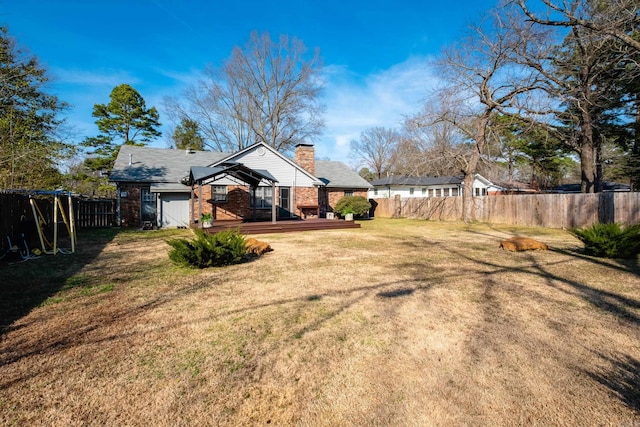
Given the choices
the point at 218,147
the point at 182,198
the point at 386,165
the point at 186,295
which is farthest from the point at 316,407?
the point at 386,165

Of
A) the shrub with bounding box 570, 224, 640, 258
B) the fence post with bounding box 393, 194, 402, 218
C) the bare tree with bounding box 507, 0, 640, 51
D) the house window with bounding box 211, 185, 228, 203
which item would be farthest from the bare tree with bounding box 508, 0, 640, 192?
the house window with bounding box 211, 185, 228, 203

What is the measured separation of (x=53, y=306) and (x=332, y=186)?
1866 cm

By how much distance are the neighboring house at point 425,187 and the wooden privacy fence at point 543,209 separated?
421 inches

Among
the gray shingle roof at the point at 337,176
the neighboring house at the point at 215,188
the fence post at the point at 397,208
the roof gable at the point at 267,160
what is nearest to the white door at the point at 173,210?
the neighboring house at the point at 215,188

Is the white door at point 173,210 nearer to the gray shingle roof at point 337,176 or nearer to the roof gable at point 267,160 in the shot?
the roof gable at point 267,160

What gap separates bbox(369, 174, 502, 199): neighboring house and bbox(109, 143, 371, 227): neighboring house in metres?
16.8

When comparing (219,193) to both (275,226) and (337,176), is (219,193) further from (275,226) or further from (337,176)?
(337,176)

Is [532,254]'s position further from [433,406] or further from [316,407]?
[316,407]

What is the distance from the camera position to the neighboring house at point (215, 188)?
16.4 m

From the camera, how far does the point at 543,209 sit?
16.1 meters

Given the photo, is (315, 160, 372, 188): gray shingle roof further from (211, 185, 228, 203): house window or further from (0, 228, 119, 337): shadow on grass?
(0, 228, 119, 337): shadow on grass

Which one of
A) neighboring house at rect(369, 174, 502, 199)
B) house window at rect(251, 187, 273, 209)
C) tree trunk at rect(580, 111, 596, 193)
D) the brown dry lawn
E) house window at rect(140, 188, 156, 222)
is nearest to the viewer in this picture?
the brown dry lawn

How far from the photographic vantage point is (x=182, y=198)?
55.4 feet

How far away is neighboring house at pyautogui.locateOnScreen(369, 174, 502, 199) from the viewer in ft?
109
